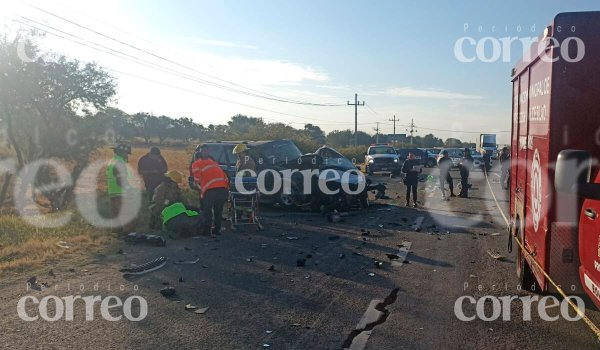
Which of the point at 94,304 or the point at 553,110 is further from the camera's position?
the point at 94,304

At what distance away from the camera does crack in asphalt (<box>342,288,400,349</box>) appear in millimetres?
5359

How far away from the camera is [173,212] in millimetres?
11562

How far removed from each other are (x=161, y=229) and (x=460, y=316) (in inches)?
310

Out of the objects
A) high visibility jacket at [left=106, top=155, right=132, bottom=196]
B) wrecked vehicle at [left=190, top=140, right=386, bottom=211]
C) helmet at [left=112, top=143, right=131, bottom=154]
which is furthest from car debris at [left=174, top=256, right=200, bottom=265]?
wrecked vehicle at [left=190, top=140, right=386, bottom=211]

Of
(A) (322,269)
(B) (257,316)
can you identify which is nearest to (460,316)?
(B) (257,316)

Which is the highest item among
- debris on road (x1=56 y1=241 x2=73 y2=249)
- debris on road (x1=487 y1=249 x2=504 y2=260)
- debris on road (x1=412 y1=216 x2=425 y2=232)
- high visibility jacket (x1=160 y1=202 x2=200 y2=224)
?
high visibility jacket (x1=160 y1=202 x2=200 y2=224)

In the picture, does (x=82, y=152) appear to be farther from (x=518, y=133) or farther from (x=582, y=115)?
(x=582, y=115)

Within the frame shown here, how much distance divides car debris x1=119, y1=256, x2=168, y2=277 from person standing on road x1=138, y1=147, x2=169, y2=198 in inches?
183

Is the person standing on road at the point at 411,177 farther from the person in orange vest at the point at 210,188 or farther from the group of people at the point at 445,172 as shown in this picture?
the person in orange vest at the point at 210,188

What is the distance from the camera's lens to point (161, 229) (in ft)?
40.7

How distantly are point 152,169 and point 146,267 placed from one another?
17.3ft

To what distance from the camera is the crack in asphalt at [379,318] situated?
5.36m

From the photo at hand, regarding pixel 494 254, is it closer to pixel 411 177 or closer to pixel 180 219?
pixel 180 219

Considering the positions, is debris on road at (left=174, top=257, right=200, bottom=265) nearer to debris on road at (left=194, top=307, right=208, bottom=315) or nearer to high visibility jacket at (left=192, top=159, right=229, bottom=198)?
debris on road at (left=194, top=307, right=208, bottom=315)
